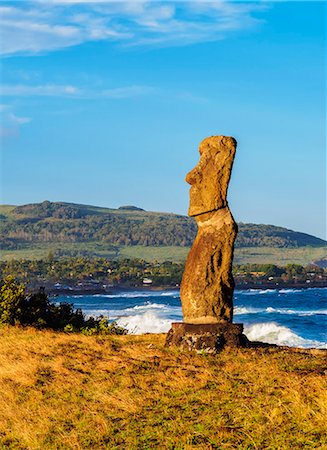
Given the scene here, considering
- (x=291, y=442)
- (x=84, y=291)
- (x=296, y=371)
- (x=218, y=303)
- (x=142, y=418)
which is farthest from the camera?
(x=84, y=291)

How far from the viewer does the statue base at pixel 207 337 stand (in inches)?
655

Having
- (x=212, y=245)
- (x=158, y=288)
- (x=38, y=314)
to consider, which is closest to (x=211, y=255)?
(x=212, y=245)

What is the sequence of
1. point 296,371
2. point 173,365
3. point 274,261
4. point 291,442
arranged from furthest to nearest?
point 274,261, point 173,365, point 296,371, point 291,442

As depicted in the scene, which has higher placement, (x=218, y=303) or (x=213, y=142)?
(x=213, y=142)

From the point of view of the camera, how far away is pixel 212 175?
1766cm

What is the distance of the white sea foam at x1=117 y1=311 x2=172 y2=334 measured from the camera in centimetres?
5562

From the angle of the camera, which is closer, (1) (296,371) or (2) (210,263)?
(1) (296,371)

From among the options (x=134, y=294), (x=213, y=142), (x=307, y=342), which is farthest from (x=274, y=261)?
(x=213, y=142)

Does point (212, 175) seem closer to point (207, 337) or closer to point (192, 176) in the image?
point (192, 176)

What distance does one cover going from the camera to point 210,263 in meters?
17.5

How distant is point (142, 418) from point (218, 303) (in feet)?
17.5

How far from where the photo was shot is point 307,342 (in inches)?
2024

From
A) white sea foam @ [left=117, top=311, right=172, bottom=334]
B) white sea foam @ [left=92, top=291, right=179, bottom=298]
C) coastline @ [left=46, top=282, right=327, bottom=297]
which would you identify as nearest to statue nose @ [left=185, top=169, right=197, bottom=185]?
white sea foam @ [left=117, top=311, right=172, bottom=334]

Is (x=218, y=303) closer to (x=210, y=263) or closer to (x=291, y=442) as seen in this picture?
(x=210, y=263)
